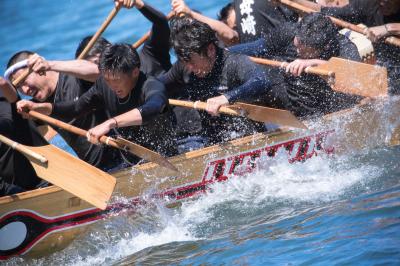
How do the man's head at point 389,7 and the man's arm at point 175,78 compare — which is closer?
the man's arm at point 175,78

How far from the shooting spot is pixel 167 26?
14.6 feet

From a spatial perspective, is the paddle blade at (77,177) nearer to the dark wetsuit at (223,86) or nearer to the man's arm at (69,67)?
the man's arm at (69,67)

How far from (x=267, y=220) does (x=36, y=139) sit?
145 cm

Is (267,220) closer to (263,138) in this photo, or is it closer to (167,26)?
(263,138)

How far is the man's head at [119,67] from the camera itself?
3893 millimetres

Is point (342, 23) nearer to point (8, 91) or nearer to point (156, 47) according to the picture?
point (156, 47)

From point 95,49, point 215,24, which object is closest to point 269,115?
point 215,24

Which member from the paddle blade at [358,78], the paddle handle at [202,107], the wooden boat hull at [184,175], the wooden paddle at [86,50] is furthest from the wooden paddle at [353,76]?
the wooden paddle at [86,50]

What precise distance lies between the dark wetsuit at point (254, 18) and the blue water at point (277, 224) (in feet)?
3.67

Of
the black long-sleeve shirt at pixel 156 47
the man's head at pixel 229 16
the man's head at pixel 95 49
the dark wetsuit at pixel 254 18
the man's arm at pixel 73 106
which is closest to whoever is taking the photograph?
the man's arm at pixel 73 106

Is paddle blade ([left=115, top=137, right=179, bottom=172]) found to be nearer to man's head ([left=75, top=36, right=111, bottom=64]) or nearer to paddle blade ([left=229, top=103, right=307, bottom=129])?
paddle blade ([left=229, top=103, right=307, bottom=129])

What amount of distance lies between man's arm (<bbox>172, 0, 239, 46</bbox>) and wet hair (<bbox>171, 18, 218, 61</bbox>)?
688mm

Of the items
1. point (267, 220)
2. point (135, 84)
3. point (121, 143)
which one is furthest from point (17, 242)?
Answer: point (267, 220)

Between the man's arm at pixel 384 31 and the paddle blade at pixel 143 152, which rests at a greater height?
the man's arm at pixel 384 31
